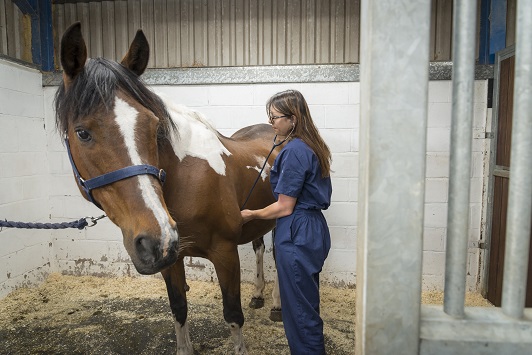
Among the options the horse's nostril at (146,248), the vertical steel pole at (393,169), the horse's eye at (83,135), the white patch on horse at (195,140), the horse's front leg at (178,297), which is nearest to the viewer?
the vertical steel pole at (393,169)

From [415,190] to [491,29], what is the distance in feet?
9.24

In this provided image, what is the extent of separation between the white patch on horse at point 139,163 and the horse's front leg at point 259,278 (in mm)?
1746

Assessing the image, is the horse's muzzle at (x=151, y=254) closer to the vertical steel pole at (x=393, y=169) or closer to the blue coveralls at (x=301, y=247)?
the blue coveralls at (x=301, y=247)

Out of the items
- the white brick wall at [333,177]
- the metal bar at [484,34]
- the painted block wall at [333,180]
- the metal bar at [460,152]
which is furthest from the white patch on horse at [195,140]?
the metal bar at [484,34]

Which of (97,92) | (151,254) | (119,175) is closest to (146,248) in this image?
(151,254)

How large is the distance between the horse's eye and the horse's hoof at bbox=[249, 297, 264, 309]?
6.26ft

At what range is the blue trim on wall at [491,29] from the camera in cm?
253

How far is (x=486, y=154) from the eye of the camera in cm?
273

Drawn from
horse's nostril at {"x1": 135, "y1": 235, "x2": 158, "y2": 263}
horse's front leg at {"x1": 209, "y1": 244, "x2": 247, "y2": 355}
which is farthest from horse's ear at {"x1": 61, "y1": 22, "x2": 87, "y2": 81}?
horse's front leg at {"x1": 209, "y1": 244, "x2": 247, "y2": 355}

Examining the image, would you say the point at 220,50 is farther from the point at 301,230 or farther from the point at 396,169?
the point at 396,169

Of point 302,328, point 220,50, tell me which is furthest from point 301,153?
point 220,50

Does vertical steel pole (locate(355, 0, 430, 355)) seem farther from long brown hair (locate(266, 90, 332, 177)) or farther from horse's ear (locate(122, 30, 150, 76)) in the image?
horse's ear (locate(122, 30, 150, 76))

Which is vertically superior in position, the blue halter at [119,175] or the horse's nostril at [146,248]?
the blue halter at [119,175]

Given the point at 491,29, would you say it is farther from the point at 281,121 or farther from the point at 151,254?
the point at 151,254
